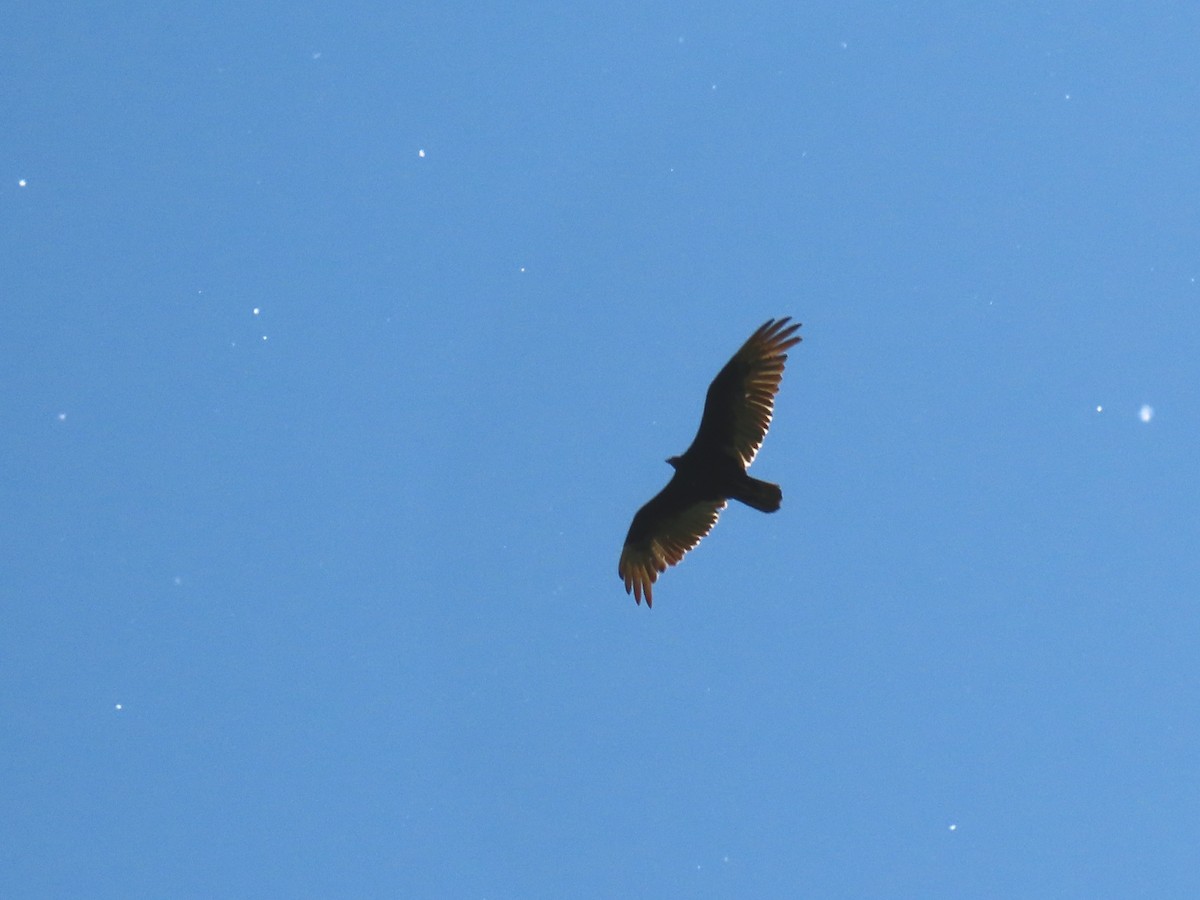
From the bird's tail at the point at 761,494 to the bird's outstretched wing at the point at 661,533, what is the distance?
0.71 meters

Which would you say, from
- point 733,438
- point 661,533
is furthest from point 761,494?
point 661,533

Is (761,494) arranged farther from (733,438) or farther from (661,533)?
Answer: (661,533)

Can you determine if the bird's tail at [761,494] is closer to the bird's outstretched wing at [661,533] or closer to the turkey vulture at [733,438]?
the turkey vulture at [733,438]

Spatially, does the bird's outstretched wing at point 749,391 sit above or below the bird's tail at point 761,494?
above

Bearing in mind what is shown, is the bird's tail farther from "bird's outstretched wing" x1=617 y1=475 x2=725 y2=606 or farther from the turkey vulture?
"bird's outstretched wing" x1=617 y1=475 x2=725 y2=606

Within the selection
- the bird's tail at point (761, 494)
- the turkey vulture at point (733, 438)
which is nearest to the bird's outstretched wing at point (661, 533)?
the turkey vulture at point (733, 438)

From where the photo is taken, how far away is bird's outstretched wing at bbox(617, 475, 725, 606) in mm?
15617

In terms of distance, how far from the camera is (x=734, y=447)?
49.1ft

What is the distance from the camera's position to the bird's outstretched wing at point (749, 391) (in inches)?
578

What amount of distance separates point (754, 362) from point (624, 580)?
310cm

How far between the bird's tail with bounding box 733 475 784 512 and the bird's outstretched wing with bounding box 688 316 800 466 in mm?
292

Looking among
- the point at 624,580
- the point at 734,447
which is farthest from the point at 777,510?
the point at 624,580

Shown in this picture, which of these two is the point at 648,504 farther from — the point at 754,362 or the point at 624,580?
the point at 754,362

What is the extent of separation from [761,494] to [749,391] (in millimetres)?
1113
